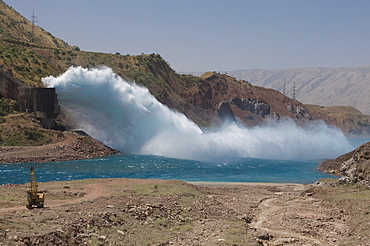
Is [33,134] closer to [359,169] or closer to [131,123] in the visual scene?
[131,123]

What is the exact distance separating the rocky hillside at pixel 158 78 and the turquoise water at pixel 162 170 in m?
29.0

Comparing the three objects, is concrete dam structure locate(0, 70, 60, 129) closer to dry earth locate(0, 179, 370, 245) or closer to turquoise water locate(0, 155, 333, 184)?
turquoise water locate(0, 155, 333, 184)

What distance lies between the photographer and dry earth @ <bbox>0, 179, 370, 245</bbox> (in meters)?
18.6

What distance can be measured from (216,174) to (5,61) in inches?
1896

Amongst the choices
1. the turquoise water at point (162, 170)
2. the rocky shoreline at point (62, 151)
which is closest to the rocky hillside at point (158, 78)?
the rocky shoreline at point (62, 151)

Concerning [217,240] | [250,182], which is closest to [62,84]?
[250,182]

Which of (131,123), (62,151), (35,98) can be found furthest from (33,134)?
(131,123)

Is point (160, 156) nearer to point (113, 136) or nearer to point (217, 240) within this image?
point (113, 136)

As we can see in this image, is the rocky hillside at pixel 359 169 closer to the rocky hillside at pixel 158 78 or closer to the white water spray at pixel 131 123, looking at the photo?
the white water spray at pixel 131 123

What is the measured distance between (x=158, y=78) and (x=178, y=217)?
10708 centimetres

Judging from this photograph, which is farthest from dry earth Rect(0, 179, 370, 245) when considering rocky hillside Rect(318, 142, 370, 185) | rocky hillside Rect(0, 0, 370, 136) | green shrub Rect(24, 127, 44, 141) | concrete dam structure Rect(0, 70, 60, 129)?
rocky hillside Rect(0, 0, 370, 136)

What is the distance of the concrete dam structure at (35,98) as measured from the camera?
232 feet

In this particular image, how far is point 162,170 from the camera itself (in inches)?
2093

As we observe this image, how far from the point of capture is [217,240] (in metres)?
20.0
